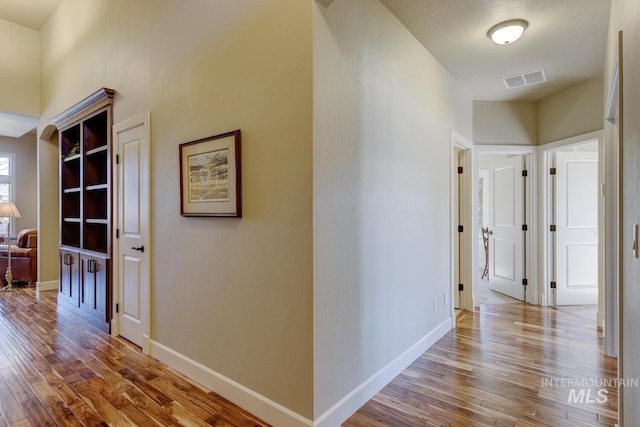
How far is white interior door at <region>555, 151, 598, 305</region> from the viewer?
4539mm

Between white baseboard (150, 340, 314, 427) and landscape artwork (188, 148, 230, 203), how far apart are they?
1.21 m

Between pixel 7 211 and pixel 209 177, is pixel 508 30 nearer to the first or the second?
pixel 209 177

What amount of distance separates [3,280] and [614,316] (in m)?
8.51

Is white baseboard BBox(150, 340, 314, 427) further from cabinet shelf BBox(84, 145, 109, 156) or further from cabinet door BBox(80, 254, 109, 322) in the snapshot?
cabinet shelf BBox(84, 145, 109, 156)

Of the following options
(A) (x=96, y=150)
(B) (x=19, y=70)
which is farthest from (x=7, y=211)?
(A) (x=96, y=150)

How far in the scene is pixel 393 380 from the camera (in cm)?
260

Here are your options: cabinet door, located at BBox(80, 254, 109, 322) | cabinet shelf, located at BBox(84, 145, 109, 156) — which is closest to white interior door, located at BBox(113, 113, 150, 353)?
cabinet door, located at BBox(80, 254, 109, 322)

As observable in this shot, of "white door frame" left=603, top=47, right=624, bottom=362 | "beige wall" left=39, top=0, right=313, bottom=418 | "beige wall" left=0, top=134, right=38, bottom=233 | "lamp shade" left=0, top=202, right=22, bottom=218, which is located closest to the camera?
"beige wall" left=39, top=0, right=313, bottom=418

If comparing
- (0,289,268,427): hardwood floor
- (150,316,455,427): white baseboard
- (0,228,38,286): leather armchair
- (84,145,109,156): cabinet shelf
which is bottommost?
(0,289,268,427): hardwood floor

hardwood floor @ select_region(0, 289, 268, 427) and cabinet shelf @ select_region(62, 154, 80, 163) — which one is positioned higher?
cabinet shelf @ select_region(62, 154, 80, 163)

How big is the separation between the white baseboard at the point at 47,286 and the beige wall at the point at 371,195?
5559 mm

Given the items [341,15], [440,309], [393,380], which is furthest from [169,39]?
[440,309]

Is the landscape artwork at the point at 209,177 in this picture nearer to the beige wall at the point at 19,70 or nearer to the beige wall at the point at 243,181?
the beige wall at the point at 243,181

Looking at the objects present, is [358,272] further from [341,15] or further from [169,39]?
[169,39]
